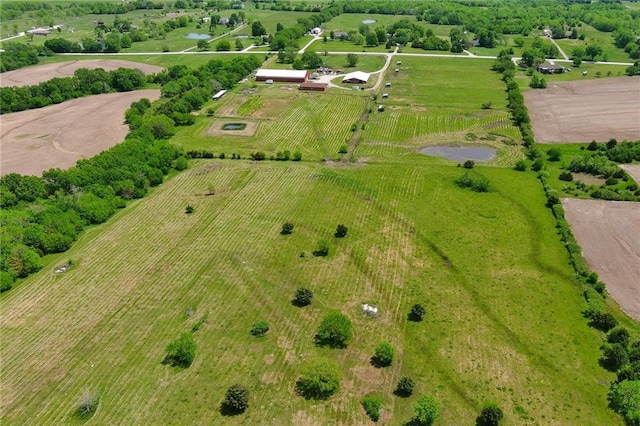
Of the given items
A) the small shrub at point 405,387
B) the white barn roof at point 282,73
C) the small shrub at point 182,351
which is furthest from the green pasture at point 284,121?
the small shrub at point 405,387

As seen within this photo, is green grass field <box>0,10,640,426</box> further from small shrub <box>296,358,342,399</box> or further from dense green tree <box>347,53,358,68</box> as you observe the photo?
dense green tree <box>347,53,358,68</box>

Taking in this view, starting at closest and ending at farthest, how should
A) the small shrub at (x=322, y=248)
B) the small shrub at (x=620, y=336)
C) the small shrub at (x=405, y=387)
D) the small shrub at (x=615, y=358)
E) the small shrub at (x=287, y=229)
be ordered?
the small shrub at (x=405, y=387), the small shrub at (x=615, y=358), the small shrub at (x=620, y=336), the small shrub at (x=322, y=248), the small shrub at (x=287, y=229)

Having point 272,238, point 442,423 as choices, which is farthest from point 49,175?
point 442,423

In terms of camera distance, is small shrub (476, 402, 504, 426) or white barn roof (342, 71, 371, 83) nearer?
small shrub (476, 402, 504, 426)

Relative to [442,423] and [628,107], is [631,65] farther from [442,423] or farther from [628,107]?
[442,423]

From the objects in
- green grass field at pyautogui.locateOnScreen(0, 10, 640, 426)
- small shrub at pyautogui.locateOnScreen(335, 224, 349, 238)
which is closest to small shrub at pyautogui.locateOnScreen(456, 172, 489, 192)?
green grass field at pyautogui.locateOnScreen(0, 10, 640, 426)

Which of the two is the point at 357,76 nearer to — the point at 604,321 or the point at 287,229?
the point at 287,229

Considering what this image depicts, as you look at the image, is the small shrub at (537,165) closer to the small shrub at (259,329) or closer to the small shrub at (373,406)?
the small shrub at (373,406)
